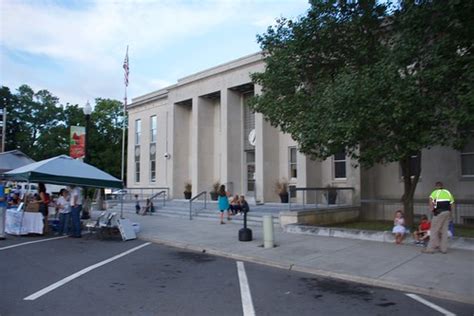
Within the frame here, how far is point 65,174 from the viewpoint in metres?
15.0

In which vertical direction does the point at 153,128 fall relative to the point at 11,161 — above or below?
above

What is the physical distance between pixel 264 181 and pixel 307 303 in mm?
16172

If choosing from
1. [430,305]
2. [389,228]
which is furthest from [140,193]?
[430,305]

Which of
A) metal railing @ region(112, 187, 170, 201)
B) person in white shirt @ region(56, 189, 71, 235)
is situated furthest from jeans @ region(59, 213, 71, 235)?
metal railing @ region(112, 187, 170, 201)

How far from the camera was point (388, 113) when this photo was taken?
1077 cm

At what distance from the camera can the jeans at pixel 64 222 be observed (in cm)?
1550

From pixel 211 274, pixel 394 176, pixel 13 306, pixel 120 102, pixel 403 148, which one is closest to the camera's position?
pixel 13 306

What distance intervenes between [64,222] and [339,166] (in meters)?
12.6

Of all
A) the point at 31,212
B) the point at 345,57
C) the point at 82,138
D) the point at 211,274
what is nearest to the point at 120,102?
the point at 82,138

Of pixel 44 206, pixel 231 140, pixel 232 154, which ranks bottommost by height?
pixel 44 206

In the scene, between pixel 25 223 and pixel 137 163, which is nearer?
pixel 25 223

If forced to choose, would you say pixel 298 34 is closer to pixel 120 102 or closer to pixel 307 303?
pixel 307 303

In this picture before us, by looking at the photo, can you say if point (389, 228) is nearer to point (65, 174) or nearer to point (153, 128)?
point (65, 174)

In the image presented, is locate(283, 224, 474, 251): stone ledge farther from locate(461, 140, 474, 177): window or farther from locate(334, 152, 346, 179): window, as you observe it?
locate(334, 152, 346, 179): window
